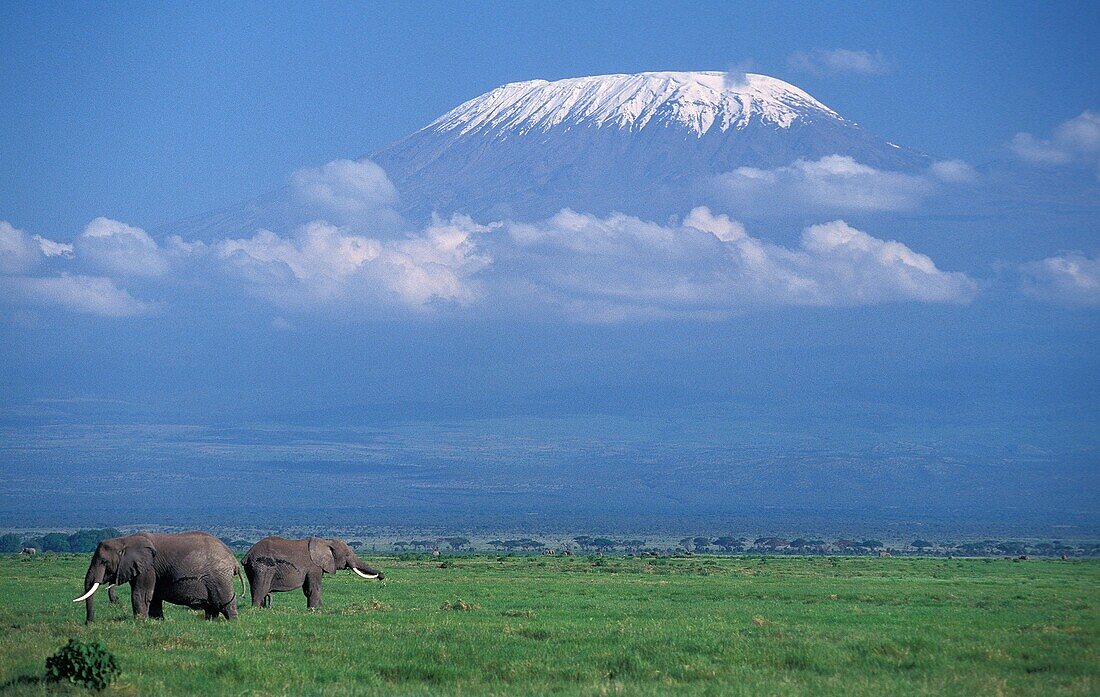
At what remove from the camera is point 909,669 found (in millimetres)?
21828

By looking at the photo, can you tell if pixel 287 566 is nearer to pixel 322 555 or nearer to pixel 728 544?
pixel 322 555

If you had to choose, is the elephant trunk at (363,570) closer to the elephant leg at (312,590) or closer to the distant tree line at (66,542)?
the elephant leg at (312,590)

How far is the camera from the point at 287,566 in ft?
106

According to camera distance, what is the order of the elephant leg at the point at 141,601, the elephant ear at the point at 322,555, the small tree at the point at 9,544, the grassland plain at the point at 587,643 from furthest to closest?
the small tree at the point at 9,544, the elephant ear at the point at 322,555, the elephant leg at the point at 141,601, the grassland plain at the point at 587,643

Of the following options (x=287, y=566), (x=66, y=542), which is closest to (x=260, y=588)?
(x=287, y=566)

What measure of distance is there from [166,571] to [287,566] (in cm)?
562

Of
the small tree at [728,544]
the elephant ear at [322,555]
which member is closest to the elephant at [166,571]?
the elephant ear at [322,555]

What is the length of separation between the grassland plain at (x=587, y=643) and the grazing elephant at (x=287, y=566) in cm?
76

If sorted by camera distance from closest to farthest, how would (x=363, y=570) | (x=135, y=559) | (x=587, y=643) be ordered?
(x=587, y=643) < (x=135, y=559) < (x=363, y=570)

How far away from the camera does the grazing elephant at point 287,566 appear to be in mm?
31844

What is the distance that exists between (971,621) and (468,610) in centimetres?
1286

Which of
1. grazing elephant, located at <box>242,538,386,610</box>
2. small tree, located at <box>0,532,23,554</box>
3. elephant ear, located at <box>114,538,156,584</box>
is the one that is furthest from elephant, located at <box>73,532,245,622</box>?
small tree, located at <box>0,532,23,554</box>

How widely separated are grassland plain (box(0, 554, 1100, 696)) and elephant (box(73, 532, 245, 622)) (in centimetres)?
62

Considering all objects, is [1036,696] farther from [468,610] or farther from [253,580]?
[253,580]
